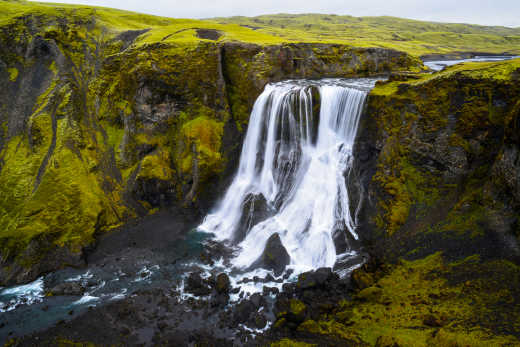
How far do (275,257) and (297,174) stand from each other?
21.4 ft

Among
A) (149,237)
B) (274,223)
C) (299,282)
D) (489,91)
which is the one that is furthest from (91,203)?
(489,91)

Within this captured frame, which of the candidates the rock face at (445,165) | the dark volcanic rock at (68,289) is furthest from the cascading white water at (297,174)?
the dark volcanic rock at (68,289)

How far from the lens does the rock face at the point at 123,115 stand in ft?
67.0

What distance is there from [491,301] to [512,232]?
3327mm

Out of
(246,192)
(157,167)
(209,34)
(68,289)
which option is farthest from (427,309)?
(209,34)

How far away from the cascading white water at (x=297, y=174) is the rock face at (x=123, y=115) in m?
2.22

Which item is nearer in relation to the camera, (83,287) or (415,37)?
(83,287)

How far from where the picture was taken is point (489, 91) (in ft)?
46.2

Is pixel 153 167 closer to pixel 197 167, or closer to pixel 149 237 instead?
pixel 197 167

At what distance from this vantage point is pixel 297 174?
20.5 metres

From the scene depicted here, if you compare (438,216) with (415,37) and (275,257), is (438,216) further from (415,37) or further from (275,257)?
(415,37)

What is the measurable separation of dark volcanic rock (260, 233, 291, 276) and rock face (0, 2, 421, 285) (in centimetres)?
756

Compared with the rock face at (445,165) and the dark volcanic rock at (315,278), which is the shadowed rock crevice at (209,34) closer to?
the rock face at (445,165)

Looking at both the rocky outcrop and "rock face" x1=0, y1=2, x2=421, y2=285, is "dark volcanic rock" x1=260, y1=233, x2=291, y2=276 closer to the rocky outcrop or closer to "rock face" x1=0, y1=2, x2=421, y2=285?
the rocky outcrop
